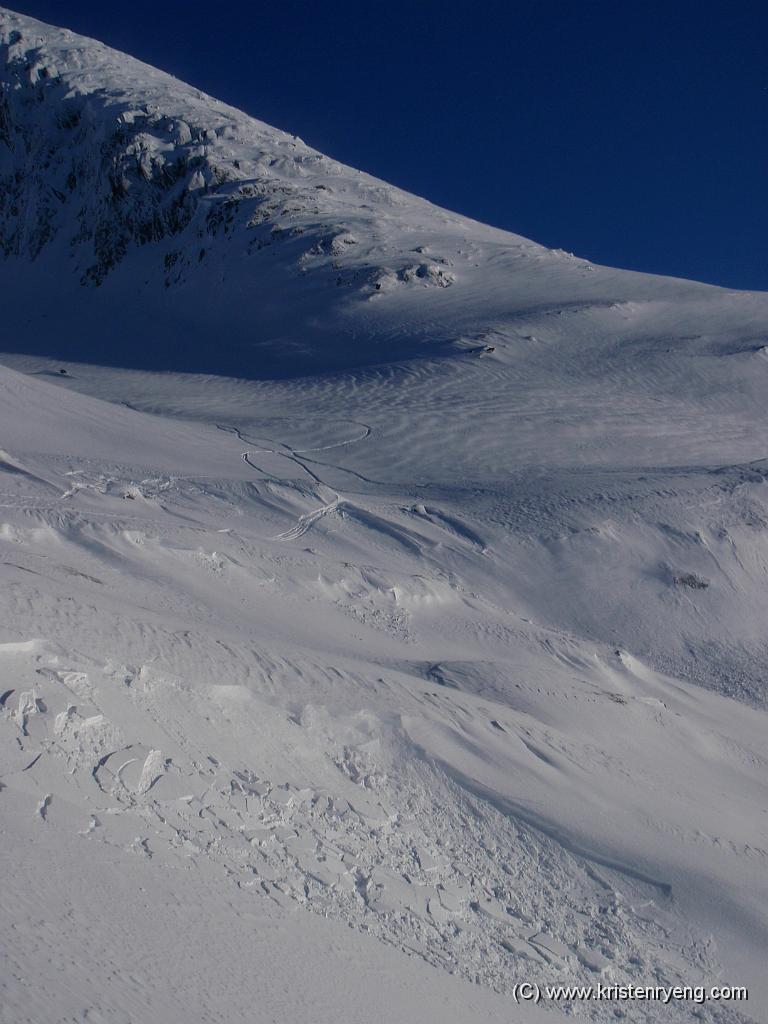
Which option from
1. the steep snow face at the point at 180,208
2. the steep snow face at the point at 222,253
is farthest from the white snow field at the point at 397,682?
the steep snow face at the point at 180,208

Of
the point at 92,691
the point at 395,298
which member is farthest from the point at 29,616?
the point at 395,298

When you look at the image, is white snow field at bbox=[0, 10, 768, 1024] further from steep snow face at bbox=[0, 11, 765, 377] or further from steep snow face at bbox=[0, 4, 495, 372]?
steep snow face at bbox=[0, 4, 495, 372]

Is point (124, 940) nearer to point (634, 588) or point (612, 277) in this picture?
point (634, 588)

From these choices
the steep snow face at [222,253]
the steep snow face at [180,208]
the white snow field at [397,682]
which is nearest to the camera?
the white snow field at [397,682]

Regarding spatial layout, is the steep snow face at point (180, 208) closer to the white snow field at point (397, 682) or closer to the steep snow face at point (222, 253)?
the steep snow face at point (222, 253)

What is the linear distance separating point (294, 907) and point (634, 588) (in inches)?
402

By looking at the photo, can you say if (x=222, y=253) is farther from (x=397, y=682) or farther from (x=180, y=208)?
(x=397, y=682)

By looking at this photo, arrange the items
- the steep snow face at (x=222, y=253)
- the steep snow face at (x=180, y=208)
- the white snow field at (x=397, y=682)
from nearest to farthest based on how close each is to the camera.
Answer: the white snow field at (x=397, y=682)
the steep snow face at (x=222, y=253)
the steep snow face at (x=180, y=208)


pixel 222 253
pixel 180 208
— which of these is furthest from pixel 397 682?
pixel 180 208

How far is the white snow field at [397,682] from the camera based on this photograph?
4953 mm

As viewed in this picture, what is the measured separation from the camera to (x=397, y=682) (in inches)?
333

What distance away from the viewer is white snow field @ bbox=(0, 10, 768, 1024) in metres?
4.95

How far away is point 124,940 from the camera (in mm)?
4301

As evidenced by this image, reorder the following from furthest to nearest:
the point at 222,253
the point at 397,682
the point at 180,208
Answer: the point at 180,208, the point at 222,253, the point at 397,682
